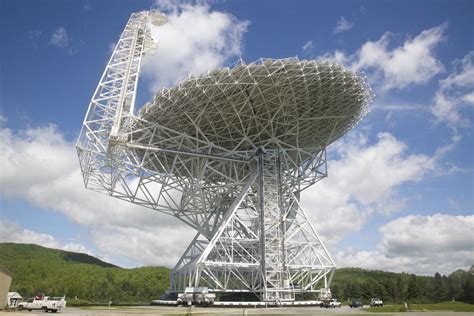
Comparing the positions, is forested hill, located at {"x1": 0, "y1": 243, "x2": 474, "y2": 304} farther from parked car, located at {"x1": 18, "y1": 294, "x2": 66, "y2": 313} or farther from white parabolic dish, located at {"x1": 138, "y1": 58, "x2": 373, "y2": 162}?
white parabolic dish, located at {"x1": 138, "y1": 58, "x2": 373, "y2": 162}

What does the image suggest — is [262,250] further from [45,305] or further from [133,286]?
[133,286]

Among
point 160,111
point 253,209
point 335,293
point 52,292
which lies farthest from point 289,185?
point 52,292

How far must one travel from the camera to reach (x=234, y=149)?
46.3 metres

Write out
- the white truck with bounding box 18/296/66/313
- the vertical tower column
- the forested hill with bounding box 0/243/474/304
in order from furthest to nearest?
the forested hill with bounding box 0/243/474/304 < the vertical tower column < the white truck with bounding box 18/296/66/313

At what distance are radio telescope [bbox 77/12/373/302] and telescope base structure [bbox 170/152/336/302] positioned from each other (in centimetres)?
11

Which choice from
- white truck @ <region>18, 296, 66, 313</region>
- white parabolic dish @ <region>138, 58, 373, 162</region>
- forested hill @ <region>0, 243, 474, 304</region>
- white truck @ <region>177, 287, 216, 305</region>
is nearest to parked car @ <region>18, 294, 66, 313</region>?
white truck @ <region>18, 296, 66, 313</region>

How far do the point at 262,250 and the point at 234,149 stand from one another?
10500 mm

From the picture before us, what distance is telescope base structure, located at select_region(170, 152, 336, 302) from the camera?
43125 millimetres

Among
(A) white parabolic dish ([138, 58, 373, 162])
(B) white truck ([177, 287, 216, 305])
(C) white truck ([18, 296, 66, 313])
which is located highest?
(A) white parabolic dish ([138, 58, 373, 162])

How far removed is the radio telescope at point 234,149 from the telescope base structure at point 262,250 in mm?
114

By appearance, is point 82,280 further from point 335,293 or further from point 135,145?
point 135,145

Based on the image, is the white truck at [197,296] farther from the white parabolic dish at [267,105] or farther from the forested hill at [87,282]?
the forested hill at [87,282]

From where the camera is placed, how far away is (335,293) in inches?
3627

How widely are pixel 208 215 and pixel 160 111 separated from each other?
12742 millimetres
